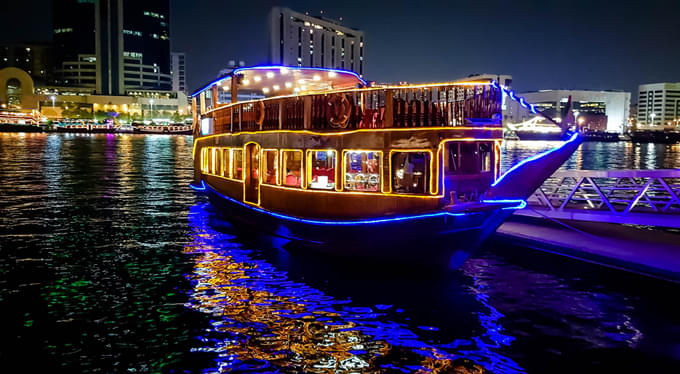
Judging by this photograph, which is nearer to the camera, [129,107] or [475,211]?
[475,211]

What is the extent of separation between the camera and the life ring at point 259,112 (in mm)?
17719

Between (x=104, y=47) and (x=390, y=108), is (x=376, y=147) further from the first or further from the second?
(x=104, y=47)

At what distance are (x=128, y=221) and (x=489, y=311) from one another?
15.4m

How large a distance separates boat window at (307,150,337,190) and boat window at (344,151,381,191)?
71 centimetres

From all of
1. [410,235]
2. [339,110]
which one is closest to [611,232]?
[410,235]

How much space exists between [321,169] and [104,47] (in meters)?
187

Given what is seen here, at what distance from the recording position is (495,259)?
15883 mm

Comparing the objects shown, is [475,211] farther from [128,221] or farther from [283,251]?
[128,221]

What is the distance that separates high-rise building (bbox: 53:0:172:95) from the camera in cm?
18300

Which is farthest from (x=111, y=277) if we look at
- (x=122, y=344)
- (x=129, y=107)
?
(x=129, y=107)

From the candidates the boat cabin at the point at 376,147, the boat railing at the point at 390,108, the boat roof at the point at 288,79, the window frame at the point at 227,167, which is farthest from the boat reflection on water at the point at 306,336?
the boat roof at the point at 288,79

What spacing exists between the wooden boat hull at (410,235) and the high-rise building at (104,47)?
18502 centimetres

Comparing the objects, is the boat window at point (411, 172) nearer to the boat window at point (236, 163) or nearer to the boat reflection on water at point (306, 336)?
the boat reflection on water at point (306, 336)

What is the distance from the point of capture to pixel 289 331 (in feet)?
35.1
